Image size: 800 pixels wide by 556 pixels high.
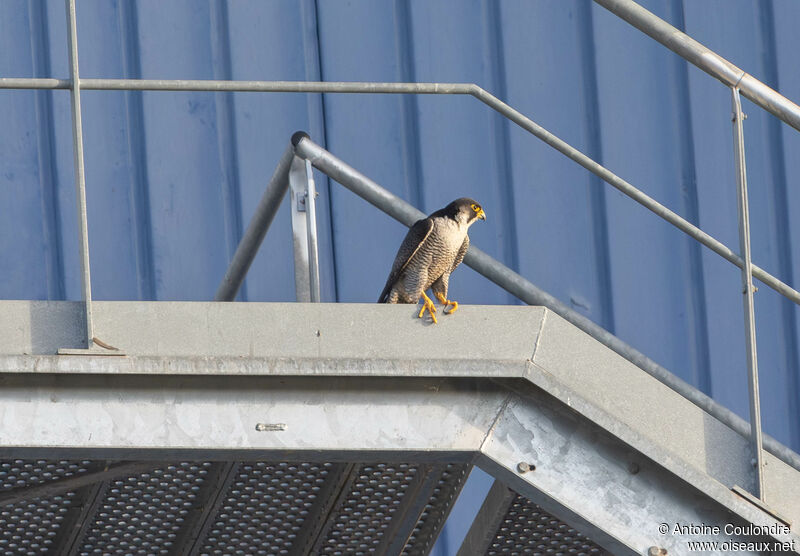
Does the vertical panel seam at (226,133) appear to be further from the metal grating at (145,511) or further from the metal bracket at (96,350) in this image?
the metal bracket at (96,350)

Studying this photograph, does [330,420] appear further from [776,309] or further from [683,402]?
[776,309]

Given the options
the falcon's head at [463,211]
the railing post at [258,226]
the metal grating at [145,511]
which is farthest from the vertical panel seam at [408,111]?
the metal grating at [145,511]

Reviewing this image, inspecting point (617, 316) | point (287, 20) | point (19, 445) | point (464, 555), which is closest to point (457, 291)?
point (617, 316)

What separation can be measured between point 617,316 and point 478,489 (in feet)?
3.38

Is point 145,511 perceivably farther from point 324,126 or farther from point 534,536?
point 324,126

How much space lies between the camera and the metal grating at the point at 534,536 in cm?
329

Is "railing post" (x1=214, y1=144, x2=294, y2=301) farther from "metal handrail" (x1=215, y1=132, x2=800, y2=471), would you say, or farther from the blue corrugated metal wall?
the blue corrugated metal wall

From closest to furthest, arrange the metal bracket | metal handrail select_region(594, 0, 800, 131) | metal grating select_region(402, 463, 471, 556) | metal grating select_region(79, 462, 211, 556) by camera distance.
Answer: the metal bracket → metal handrail select_region(594, 0, 800, 131) → metal grating select_region(79, 462, 211, 556) → metal grating select_region(402, 463, 471, 556)

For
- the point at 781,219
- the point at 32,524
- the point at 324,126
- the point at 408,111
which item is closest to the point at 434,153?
the point at 408,111

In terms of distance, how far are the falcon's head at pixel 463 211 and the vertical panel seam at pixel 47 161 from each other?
8.11 ft

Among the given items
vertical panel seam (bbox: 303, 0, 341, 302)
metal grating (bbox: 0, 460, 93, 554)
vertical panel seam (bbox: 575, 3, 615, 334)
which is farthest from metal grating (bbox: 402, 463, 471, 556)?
vertical panel seam (bbox: 575, 3, 615, 334)

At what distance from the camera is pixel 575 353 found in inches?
108

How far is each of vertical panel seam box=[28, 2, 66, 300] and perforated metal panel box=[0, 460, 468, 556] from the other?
7.42 feet

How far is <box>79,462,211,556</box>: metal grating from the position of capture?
3076 mm
